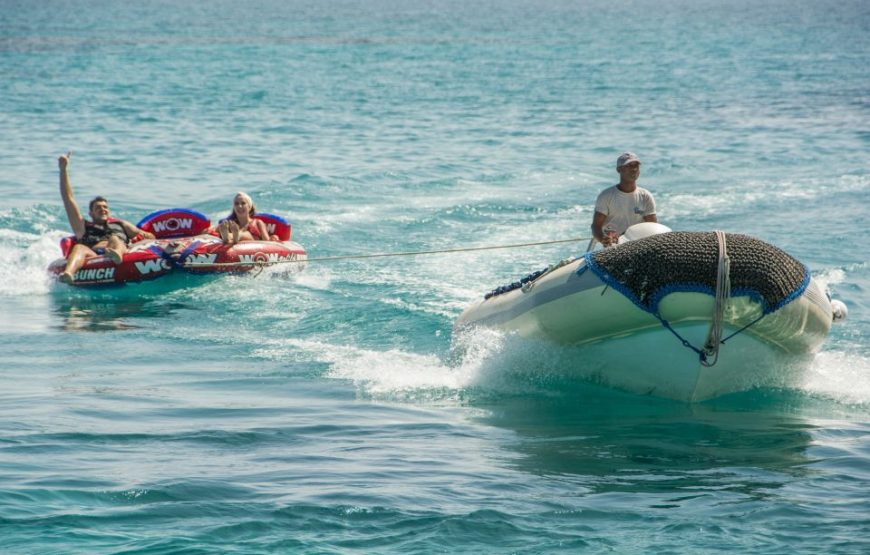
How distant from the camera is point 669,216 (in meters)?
16.5

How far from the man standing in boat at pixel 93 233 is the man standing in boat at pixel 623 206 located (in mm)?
5612

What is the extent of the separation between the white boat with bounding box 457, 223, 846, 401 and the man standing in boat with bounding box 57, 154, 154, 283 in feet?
19.1

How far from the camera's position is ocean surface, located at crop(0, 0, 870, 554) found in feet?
20.3

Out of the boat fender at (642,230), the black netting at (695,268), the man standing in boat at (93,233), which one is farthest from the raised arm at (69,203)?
the black netting at (695,268)

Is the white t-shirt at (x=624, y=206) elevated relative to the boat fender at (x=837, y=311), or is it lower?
elevated

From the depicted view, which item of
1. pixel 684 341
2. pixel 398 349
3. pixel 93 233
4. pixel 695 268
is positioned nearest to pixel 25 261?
pixel 93 233

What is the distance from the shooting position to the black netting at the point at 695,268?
7.76m

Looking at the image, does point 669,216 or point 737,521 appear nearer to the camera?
point 737,521

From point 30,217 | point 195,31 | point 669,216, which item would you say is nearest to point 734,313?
point 669,216

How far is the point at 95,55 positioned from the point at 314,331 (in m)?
34.0

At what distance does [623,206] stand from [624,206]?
10mm

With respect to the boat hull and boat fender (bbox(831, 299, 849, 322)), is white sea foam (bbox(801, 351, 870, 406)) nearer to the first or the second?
the boat hull

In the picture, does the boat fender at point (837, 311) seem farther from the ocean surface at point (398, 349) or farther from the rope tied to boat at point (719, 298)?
the rope tied to boat at point (719, 298)

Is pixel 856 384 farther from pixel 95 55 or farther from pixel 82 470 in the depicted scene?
pixel 95 55
